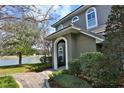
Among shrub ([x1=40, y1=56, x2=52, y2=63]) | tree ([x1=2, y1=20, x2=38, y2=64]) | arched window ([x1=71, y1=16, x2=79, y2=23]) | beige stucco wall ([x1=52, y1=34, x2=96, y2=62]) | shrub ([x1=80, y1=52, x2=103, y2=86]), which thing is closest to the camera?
shrub ([x1=80, y1=52, x2=103, y2=86])

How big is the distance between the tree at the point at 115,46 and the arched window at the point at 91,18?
6.19 meters

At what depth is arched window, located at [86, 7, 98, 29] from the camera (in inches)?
558

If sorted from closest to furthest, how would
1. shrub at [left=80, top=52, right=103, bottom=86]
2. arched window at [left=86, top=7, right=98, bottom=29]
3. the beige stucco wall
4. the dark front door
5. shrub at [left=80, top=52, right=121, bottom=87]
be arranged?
shrub at [left=80, top=52, right=121, bottom=87]
shrub at [left=80, top=52, right=103, bottom=86]
the beige stucco wall
arched window at [left=86, top=7, right=98, bottom=29]
the dark front door

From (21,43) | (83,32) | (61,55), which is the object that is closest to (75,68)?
(83,32)

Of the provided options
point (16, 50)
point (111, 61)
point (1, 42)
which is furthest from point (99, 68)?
point (16, 50)

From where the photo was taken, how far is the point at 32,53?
1595 centimetres

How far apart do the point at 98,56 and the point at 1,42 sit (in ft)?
29.1

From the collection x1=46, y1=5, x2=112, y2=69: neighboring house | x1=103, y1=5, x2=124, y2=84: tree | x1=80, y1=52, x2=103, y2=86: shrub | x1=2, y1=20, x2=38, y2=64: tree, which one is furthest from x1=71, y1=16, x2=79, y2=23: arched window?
x1=80, y1=52, x2=103, y2=86: shrub

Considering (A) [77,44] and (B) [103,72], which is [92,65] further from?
(A) [77,44]

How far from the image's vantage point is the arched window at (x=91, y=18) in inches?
558

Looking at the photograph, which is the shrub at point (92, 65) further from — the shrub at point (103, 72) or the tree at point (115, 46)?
the tree at point (115, 46)

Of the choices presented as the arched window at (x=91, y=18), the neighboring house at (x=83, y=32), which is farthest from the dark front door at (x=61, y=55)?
the arched window at (x=91, y=18)

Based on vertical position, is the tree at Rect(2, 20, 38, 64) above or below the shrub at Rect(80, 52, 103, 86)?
above

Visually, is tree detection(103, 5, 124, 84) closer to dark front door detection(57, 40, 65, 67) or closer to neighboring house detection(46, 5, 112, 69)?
neighboring house detection(46, 5, 112, 69)
